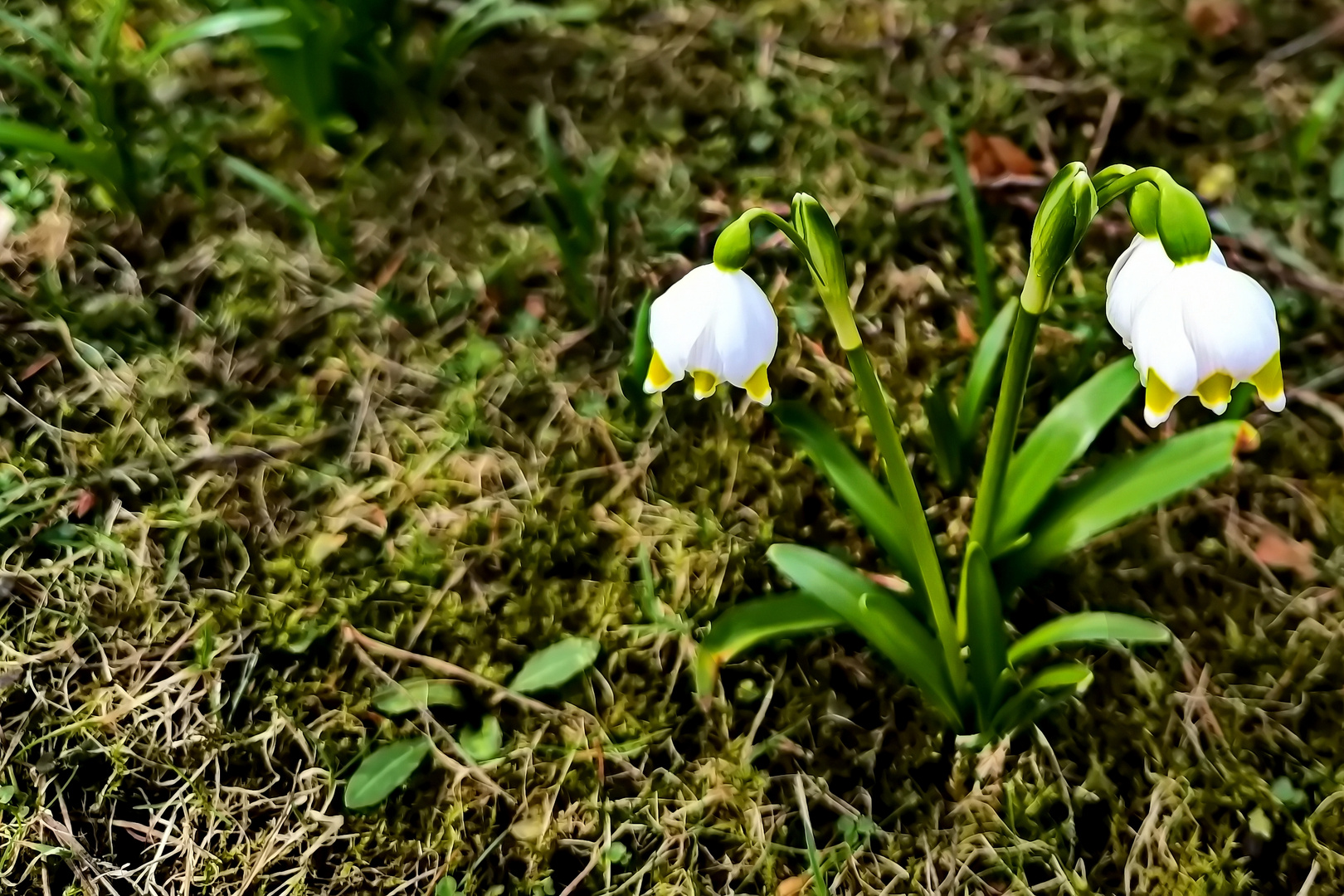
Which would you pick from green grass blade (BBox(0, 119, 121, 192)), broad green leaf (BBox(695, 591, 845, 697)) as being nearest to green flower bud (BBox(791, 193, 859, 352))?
broad green leaf (BBox(695, 591, 845, 697))

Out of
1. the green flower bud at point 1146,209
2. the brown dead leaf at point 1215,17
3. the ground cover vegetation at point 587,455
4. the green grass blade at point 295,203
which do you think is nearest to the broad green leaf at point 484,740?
the ground cover vegetation at point 587,455

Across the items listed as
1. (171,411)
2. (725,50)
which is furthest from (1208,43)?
(171,411)

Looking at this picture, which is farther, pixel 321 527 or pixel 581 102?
pixel 581 102

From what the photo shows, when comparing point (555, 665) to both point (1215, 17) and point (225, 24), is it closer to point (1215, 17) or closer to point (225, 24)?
point (225, 24)

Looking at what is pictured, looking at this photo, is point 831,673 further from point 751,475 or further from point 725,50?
point 725,50

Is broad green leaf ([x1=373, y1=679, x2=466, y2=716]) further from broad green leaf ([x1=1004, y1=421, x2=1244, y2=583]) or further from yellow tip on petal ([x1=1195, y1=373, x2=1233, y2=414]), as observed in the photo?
yellow tip on petal ([x1=1195, y1=373, x2=1233, y2=414])

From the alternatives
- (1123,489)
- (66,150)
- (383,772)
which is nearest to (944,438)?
(1123,489)
